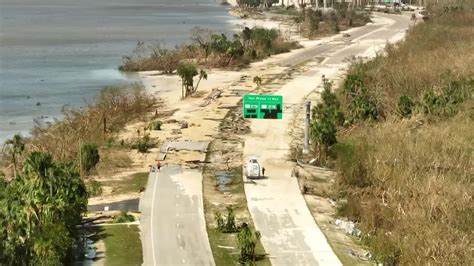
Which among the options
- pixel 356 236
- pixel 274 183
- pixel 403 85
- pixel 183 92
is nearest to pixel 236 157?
pixel 274 183

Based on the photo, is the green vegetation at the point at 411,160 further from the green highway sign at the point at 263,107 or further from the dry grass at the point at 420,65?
the green highway sign at the point at 263,107

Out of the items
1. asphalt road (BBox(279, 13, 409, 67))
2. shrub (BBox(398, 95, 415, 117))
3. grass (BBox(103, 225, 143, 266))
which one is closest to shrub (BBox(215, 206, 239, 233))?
grass (BBox(103, 225, 143, 266))

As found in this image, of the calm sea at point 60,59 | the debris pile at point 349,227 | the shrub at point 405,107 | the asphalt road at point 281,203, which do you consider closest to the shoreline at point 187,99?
the asphalt road at point 281,203

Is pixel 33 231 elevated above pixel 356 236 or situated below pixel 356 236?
above

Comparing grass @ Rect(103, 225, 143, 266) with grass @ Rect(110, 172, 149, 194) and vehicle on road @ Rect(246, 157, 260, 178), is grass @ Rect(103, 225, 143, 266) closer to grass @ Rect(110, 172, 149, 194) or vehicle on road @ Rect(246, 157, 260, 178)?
grass @ Rect(110, 172, 149, 194)

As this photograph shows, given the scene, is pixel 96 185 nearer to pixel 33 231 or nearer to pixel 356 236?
pixel 33 231

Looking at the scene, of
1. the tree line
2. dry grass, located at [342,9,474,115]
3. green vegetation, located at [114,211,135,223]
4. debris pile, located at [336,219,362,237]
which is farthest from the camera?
dry grass, located at [342,9,474,115]

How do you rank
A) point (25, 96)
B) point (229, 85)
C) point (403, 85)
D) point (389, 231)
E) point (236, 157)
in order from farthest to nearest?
1. point (229, 85)
2. point (25, 96)
3. point (403, 85)
4. point (236, 157)
5. point (389, 231)

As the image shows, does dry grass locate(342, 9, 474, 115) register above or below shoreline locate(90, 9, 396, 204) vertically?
above
